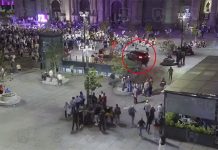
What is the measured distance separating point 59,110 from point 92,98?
2.39m

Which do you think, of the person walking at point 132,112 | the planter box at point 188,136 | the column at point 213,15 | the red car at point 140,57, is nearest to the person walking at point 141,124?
the person walking at point 132,112

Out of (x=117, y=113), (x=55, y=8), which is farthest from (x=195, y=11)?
(x=117, y=113)

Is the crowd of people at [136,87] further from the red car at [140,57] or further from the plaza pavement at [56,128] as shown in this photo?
the red car at [140,57]

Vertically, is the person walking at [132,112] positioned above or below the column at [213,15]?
below

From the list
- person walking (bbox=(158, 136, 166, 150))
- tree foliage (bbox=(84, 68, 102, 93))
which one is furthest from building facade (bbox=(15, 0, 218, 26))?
person walking (bbox=(158, 136, 166, 150))

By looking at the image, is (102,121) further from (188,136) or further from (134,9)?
(134,9)

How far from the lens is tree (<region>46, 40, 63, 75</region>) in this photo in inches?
1184

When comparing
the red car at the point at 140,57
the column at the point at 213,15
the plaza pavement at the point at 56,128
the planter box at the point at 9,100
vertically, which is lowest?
the plaza pavement at the point at 56,128

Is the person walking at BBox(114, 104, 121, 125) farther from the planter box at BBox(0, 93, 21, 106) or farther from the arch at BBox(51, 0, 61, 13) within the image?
the arch at BBox(51, 0, 61, 13)

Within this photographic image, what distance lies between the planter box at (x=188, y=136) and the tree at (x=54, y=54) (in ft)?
45.7

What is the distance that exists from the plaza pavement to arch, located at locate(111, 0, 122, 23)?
38669 mm

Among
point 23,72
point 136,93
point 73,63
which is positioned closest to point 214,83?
point 136,93

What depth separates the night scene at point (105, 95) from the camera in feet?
60.7

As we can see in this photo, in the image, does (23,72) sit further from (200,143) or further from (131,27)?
(131,27)
